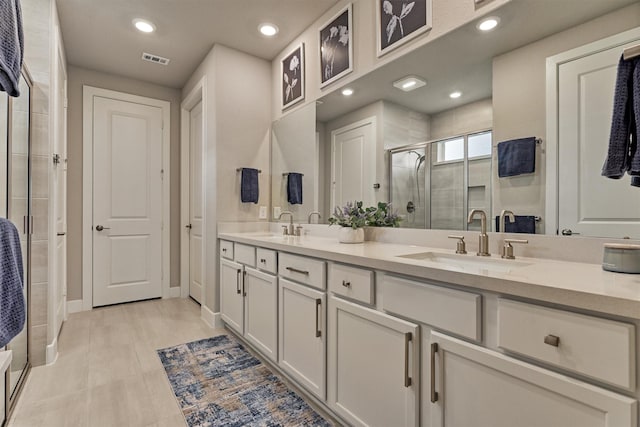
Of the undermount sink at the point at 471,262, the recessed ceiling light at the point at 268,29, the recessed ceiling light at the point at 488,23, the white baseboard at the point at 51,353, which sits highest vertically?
the recessed ceiling light at the point at 268,29

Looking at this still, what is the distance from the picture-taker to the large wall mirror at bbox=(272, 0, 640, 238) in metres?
1.21

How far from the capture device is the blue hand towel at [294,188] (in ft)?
9.46

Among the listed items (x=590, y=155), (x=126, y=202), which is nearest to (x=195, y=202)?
(x=126, y=202)

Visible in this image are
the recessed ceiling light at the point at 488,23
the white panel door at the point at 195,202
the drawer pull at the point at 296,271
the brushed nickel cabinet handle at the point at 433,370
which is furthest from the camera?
the white panel door at the point at 195,202

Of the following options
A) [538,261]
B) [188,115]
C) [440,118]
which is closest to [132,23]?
[188,115]

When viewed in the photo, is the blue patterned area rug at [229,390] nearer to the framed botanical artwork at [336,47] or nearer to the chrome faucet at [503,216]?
the chrome faucet at [503,216]

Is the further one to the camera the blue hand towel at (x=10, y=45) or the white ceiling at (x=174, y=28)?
the white ceiling at (x=174, y=28)

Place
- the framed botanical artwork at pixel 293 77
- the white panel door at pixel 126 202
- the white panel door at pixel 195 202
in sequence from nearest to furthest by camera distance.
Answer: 1. the framed botanical artwork at pixel 293 77
2. the white panel door at pixel 126 202
3. the white panel door at pixel 195 202

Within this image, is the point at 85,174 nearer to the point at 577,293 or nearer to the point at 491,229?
the point at 491,229

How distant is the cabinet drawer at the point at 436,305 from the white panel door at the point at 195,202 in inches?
113

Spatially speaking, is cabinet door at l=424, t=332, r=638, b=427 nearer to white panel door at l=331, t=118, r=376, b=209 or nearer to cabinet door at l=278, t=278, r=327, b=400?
cabinet door at l=278, t=278, r=327, b=400

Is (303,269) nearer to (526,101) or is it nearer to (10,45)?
(526,101)

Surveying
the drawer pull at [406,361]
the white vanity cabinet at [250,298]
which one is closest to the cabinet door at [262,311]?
the white vanity cabinet at [250,298]

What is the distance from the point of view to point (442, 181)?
1.73m
